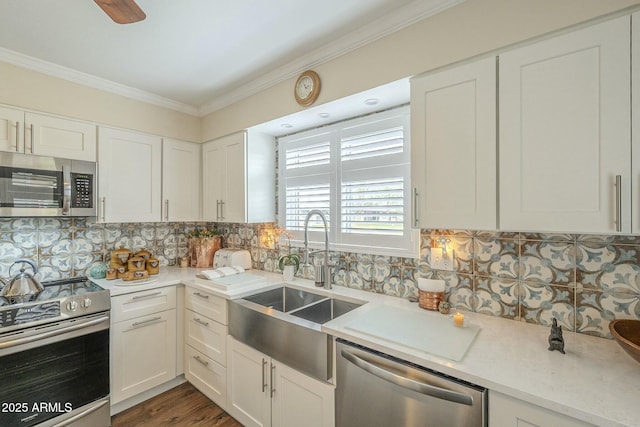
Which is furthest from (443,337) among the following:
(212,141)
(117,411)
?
(212,141)

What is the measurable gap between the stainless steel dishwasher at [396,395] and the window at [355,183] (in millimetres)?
793

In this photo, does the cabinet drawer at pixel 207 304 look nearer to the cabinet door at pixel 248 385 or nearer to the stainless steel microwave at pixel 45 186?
the cabinet door at pixel 248 385

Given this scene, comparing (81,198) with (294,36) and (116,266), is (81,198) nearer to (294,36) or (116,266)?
(116,266)

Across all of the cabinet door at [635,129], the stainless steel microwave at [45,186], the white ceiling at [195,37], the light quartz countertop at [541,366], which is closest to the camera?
the light quartz countertop at [541,366]

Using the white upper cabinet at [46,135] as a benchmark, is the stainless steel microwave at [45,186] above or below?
below

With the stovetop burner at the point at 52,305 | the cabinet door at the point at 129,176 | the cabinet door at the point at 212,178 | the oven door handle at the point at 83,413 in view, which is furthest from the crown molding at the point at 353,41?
the oven door handle at the point at 83,413

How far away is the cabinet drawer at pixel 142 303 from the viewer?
2020 mm

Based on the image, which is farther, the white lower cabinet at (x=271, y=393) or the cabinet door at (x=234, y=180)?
the cabinet door at (x=234, y=180)

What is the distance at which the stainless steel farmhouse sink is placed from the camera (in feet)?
4.60

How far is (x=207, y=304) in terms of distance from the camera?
2.11m

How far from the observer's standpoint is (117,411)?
2.05 m

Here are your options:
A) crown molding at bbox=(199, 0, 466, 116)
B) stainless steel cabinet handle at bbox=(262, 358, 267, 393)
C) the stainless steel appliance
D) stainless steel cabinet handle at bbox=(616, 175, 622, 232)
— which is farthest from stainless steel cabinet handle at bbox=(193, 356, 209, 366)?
stainless steel cabinet handle at bbox=(616, 175, 622, 232)

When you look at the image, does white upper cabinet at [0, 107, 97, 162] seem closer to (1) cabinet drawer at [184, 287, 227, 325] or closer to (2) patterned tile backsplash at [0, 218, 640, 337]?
(2) patterned tile backsplash at [0, 218, 640, 337]

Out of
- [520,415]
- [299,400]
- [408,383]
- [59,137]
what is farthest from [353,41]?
[59,137]
